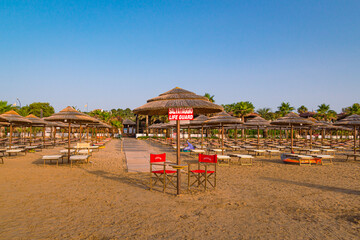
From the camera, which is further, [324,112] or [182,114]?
[324,112]

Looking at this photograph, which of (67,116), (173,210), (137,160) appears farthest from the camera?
(137,160)

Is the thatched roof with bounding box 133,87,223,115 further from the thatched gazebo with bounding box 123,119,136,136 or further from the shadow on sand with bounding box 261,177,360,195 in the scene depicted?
the thatched gazebo with bounding box 123,119,136,136

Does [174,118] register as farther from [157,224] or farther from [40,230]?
[40,230]

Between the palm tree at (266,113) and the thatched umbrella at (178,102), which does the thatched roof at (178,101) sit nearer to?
the thatched umbrella at (178,102)

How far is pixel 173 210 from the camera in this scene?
4691mm

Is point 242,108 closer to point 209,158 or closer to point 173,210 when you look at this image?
point 209,158

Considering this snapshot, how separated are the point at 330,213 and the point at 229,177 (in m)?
3.94

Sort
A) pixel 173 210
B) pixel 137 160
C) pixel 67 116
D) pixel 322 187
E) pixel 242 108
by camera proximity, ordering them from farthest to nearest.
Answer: pixel 242 108
pixel 137 160
pixel 67 116
pixel 322 187
pixel 173 210

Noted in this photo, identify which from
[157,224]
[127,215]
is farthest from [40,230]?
[157,224]

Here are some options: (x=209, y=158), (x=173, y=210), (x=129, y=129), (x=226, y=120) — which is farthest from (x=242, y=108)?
(x=173, y=210)

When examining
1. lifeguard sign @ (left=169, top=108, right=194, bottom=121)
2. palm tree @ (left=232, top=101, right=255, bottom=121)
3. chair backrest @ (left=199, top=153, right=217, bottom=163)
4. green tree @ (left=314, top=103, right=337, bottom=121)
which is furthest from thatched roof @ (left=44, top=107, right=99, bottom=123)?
green tree @ (left=314, top=103, right=337, bottom=121)

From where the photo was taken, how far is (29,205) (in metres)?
4.90

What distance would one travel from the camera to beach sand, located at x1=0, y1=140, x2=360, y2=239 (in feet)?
12.0

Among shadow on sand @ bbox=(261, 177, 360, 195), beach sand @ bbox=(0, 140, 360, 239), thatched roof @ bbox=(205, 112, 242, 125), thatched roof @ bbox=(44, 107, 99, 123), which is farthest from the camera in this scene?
thatched roof @ bbox=(205, 112, 242, 125)
